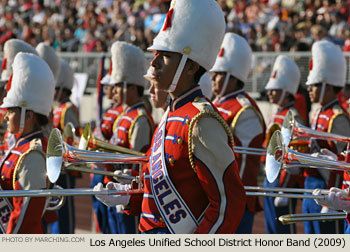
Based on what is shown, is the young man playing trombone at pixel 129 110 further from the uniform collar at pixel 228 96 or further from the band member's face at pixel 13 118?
the band member's face at pixel 13 118

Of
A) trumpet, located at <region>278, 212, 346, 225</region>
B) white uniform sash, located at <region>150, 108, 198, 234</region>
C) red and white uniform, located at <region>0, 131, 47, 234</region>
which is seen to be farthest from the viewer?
red and white uniform, located at <region>0, 131, 47, 234</region>

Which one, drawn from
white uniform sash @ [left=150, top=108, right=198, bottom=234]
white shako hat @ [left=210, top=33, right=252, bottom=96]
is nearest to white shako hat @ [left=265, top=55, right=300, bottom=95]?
white shako hat @ [left=210, top=33, right=252, bottom=96]

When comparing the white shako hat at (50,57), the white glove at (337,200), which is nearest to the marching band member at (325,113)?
the white glove at (337,200)

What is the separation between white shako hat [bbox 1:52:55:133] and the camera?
203 inches

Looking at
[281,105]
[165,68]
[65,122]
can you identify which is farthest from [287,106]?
[165,68]

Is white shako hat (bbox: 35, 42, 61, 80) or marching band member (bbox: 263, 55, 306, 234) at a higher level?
white shako hat (bbox: 35, 42, 61, 80)

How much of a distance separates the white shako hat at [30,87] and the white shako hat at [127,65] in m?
1.98

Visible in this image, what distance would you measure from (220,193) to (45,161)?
1820mm

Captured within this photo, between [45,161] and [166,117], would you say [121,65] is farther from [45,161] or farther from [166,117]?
[166,117]

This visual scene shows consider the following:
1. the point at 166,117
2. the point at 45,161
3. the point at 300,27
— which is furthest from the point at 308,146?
the point at 300,27

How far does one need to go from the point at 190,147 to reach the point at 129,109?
147 inches

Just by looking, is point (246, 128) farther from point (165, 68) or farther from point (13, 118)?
point (165, 68)

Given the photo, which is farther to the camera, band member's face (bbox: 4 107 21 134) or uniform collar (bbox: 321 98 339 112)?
uniform collar (bbox: 321 98 339 112)

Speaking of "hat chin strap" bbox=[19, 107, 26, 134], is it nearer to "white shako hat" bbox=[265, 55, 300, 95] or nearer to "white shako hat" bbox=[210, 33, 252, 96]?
"white shako hat" bbox=[210, 33, 252, 96]
